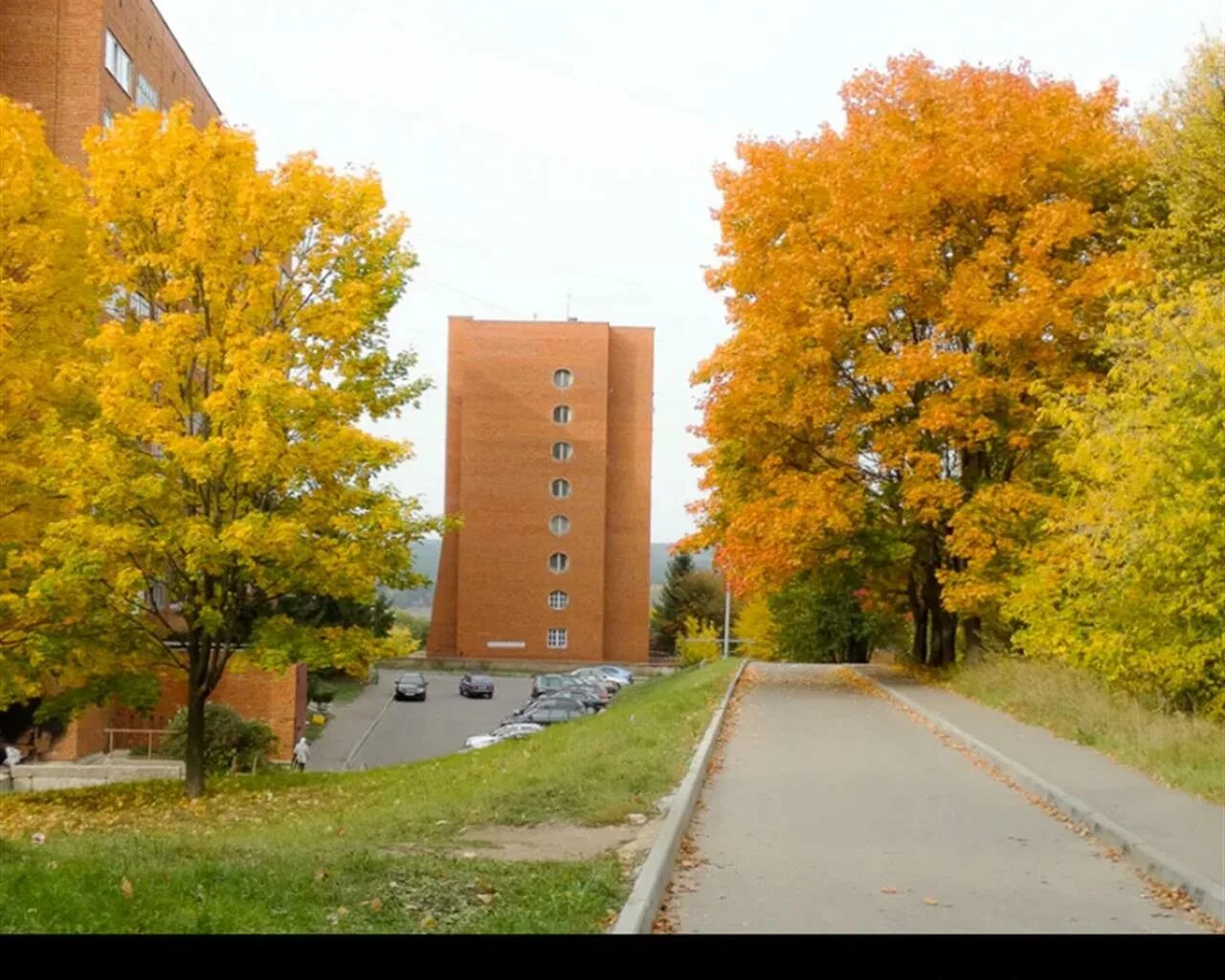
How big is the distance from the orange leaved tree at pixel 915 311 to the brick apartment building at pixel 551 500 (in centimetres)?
2704

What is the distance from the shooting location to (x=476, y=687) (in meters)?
66.3

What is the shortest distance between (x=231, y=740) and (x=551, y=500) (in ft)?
136

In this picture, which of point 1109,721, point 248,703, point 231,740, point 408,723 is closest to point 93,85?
point 231,740

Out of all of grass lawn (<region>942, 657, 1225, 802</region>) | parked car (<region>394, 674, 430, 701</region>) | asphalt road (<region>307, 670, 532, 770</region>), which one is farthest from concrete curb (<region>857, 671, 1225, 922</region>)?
parked car (<region>394, 674, 430, 701</region>)

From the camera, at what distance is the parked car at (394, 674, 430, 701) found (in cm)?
6525

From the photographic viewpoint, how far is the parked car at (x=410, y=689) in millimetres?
65250

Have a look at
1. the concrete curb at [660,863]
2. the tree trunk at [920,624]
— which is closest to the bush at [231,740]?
the tree trunk at [920,624]

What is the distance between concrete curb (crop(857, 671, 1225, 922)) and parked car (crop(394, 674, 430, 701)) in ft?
158

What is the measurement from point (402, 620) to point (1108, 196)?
81.7m

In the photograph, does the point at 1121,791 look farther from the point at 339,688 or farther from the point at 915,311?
the point at 339,688

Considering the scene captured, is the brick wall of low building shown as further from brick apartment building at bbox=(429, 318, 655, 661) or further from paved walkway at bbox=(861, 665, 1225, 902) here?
paved walkway at bbox=(861, 665, 1225, 902)

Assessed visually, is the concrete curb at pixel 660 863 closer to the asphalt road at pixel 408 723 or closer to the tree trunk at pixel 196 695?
the tree trunk at pixel 196 695
